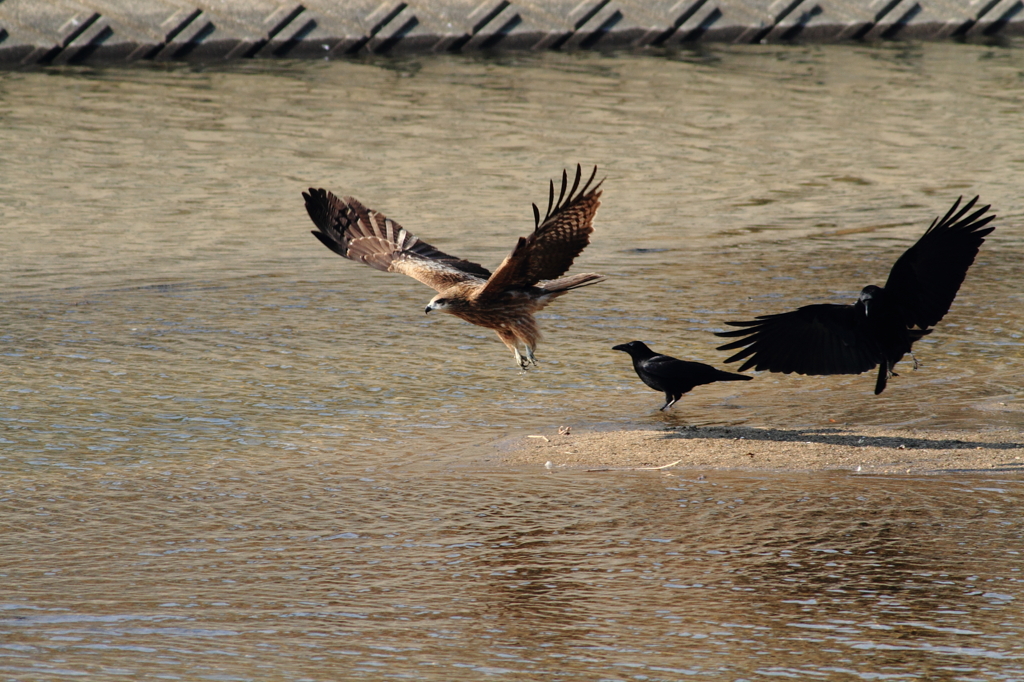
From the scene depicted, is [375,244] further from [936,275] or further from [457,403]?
[936,275]

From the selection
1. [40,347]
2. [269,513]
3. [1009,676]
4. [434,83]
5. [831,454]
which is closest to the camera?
[1009,676]

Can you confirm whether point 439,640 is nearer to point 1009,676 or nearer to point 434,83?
point 1009,676

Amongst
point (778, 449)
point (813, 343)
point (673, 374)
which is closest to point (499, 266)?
point (673, 374)

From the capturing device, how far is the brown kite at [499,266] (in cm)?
589

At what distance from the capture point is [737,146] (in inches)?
465

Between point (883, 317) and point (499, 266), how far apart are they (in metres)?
1.87

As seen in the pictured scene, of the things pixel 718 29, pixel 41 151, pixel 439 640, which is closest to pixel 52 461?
pixel 439 640

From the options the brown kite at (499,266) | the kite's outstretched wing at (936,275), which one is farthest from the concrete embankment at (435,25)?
the kite's outstretched wing at (936,275)

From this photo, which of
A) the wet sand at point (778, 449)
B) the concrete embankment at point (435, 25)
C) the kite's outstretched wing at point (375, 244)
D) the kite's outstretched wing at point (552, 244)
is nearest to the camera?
the wet sand at point (778, 449)

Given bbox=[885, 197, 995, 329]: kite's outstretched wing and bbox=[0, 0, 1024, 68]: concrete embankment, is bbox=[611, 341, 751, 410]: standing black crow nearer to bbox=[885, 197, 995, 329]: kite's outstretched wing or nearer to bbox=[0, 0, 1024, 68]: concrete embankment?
bbox=[885, 197, 995, 329]: kite's outstretched wing

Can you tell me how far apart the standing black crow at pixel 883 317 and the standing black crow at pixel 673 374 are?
141 mm

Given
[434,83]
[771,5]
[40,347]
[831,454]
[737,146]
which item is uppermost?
[771,5]

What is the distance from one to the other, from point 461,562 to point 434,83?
1006 centimetres

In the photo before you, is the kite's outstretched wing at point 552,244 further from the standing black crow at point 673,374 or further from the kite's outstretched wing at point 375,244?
the kite's outstretched wing at point 375,244
